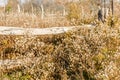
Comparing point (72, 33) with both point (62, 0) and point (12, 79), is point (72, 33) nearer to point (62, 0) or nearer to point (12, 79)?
point (12, 79)

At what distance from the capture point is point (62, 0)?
35.2 m

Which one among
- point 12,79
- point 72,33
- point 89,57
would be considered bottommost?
point 12,79

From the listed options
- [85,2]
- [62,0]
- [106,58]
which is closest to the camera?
[106,58]

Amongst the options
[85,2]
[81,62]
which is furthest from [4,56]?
[85,2]

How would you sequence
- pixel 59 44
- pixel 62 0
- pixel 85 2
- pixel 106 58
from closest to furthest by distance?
pixel 106 58 → pixel 59 44 → pixel 85 2 → pixel 62 0

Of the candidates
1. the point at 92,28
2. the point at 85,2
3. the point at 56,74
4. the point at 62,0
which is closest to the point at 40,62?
the point at 56,74

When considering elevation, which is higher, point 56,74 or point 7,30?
point 7,30

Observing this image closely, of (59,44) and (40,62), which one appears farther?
(59,44)

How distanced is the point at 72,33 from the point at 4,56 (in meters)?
1.48

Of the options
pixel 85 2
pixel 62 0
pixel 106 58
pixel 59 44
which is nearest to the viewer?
pixel 106 58

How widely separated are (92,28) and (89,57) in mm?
710

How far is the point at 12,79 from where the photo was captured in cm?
636

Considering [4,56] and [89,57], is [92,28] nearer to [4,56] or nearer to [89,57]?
[89,57]

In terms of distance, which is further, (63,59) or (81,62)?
(63,59)
